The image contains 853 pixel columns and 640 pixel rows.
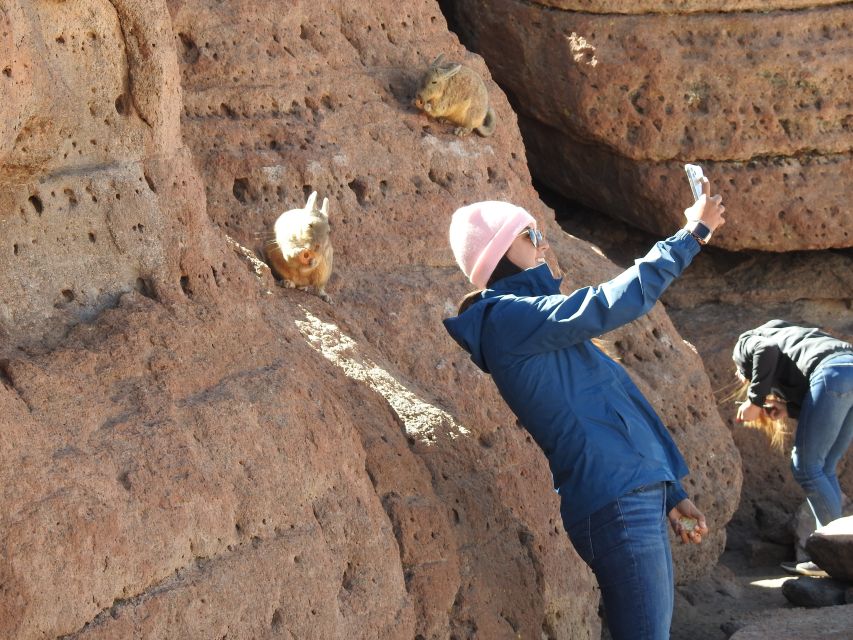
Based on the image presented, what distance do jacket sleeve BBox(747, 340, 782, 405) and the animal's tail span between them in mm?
1857

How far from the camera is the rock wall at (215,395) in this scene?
11.0ft

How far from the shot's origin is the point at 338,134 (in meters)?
6.19

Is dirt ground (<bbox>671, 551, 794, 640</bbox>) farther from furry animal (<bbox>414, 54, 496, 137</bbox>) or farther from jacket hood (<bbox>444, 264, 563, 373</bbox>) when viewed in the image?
furry animal (<bbox>414, 54, 496, 137</bbox>)

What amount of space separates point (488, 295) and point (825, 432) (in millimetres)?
2990

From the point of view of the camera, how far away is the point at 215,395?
152 inches

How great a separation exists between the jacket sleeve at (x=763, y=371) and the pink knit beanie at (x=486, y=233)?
8.93 feet

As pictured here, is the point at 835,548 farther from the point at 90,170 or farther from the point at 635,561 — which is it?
the point at 90,170

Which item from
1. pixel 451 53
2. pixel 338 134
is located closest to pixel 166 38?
pixel 338 134

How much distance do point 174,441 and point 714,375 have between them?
6012 millimetres

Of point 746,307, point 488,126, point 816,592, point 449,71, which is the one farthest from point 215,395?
point 746,307

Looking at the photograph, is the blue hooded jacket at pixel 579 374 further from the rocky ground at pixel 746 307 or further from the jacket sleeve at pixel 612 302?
the rocky ground at pixel 746 307

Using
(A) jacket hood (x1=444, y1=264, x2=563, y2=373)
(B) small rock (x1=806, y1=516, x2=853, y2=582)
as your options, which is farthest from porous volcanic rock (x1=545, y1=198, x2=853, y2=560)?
(A) jacket hood (x1=444, y1=264, x2=563, y2=373)

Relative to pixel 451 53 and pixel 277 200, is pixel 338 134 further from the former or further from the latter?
pixel 451 53

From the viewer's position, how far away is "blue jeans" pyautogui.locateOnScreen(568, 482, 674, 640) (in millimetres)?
3746
